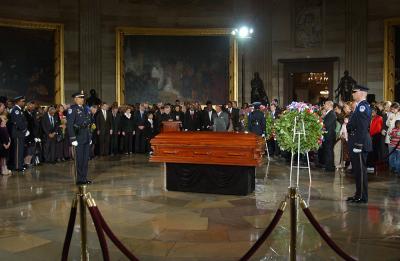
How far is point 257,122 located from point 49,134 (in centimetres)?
552

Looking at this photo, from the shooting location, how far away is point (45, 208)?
7.88 meters

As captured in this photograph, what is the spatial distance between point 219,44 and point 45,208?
1407cm

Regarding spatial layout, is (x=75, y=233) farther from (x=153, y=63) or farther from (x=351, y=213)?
(x=153, y=63)

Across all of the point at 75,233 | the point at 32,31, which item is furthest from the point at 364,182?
the point at 32,31

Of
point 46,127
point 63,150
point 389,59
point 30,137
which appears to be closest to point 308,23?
point 389,59

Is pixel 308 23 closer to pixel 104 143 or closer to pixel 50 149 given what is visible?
pixel 104 143

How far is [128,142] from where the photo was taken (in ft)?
54.6

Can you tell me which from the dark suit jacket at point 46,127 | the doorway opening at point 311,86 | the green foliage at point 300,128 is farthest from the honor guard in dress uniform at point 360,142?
the doorway opening at point 311,86

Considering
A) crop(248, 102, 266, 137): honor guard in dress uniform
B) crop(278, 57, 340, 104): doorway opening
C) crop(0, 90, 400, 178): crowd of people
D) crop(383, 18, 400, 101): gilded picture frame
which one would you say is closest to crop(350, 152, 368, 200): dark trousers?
crop(0, 90, 400, 178): crowd of people

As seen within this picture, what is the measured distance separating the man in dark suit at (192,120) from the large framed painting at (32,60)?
4.99m

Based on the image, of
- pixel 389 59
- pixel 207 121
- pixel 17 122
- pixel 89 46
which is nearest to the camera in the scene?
pixel 17 122

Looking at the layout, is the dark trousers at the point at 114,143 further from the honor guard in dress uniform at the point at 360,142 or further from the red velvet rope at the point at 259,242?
the red velvet rope at the point at 259,242

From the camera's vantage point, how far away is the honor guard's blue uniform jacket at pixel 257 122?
13648 mm

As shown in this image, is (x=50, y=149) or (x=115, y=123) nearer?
(x=50, y=149)
